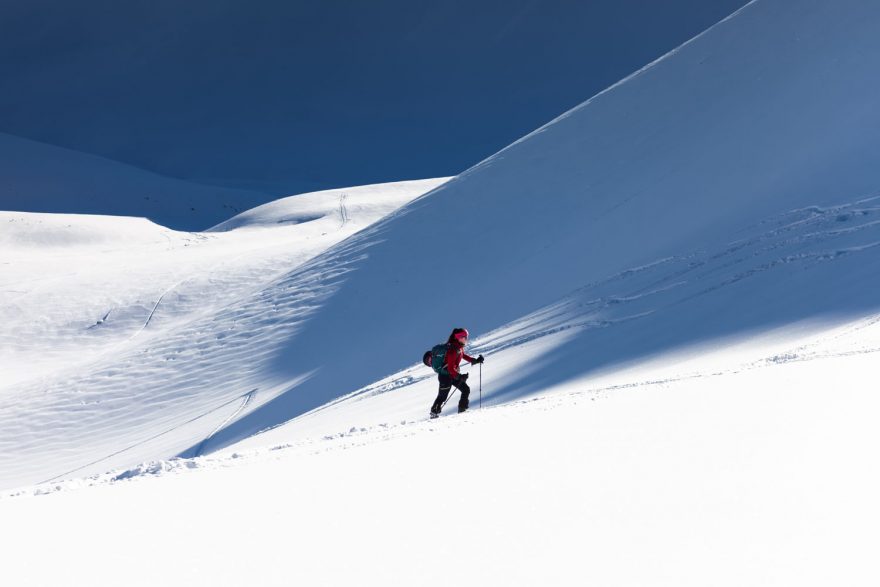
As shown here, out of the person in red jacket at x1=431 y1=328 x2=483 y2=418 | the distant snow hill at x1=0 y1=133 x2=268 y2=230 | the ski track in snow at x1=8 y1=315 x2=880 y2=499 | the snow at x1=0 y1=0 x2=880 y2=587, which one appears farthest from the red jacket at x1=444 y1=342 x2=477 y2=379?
the distant snow hill at x1=0 y1=133 x2=268 y2=230

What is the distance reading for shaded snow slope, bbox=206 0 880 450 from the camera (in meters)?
8.85

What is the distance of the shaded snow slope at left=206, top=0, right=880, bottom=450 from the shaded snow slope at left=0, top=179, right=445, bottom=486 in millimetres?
1035

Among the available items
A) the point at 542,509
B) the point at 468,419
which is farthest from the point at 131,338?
the point at 542,509

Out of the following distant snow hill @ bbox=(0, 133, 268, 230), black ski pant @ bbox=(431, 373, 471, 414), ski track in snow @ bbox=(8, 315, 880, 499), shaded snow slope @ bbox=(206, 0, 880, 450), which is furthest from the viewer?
distant snow hill @ bbox=(0, 133, 268, 230)

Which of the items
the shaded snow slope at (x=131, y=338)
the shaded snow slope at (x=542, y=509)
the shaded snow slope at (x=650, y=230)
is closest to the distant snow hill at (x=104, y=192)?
the shaded snow slope at (x=131, y=338)

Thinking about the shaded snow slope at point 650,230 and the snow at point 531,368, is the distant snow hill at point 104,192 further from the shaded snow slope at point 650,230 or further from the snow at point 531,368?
the shaded snow slope at point 650,230

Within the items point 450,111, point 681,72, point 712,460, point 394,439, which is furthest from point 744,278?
point 450,111

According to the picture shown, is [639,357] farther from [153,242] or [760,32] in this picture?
[153,242]

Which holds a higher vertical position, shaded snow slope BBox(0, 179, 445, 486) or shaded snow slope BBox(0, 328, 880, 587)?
shaded snow slope BBox(0, 179, 445, 486)

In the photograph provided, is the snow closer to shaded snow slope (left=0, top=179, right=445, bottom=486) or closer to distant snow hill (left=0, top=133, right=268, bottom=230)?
shaded snow slope (left=0, top=179, right=445, bottom=486)

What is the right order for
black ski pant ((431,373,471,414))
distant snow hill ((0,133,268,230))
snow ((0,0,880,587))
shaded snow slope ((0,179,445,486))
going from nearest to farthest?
snow ((0,0,880,587)) → black ski pant ((431,373,471,414)) → shaded snow slope ((0,179,445,486)) → distant snow hill ((0,133,268,230))

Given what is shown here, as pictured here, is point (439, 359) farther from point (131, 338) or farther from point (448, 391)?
point (131, 338)

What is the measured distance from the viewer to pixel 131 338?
59.6 feet

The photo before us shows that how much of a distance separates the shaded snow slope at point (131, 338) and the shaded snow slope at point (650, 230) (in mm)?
1035
